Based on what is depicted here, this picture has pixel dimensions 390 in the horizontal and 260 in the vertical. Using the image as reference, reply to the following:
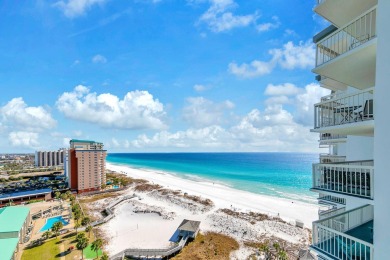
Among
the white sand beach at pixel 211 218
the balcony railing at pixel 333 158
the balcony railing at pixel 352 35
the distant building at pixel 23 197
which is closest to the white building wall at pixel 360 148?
the balcony railing at pixel 333 158

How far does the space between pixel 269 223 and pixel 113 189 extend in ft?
141

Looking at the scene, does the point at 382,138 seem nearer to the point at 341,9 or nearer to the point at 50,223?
the point at 341,9

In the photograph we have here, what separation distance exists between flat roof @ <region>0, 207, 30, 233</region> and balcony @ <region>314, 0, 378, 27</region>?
33813 mm

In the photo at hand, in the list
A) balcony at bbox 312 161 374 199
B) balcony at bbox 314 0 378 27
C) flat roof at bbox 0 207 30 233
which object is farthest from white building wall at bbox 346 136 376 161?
flat roof at bbox 0 207 30 233

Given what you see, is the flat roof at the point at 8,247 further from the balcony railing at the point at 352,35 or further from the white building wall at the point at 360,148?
the balcony railing at the point at 352,35

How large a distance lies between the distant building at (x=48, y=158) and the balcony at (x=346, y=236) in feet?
529

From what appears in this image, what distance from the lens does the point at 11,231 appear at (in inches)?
962

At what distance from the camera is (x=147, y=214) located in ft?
131

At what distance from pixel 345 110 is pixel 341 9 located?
14.1 ft

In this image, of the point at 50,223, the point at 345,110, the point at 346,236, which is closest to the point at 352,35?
the point at 345,110

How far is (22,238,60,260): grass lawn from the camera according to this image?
24344mm

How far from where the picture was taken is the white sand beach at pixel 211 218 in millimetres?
29250

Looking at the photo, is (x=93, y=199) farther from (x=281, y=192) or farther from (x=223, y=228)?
(x=281, y=192)

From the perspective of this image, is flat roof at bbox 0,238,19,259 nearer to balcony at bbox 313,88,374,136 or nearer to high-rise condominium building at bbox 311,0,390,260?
high-rise condominium building at bbox 311,0,390,260
